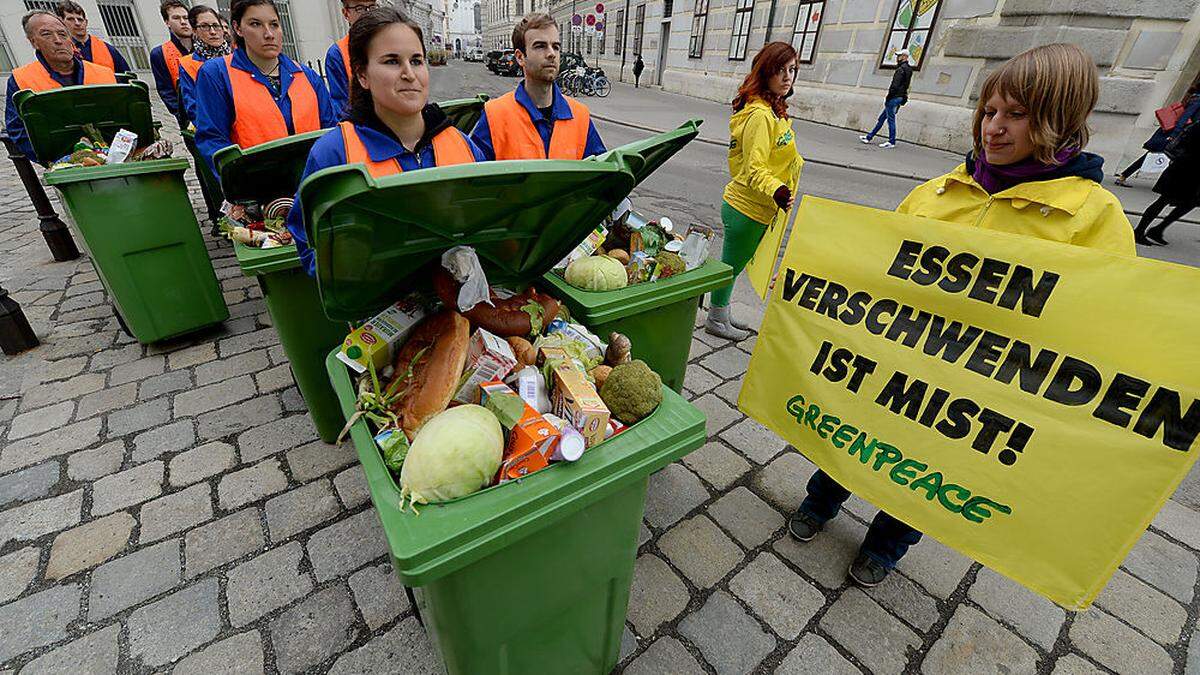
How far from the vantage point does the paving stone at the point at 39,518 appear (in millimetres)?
2262

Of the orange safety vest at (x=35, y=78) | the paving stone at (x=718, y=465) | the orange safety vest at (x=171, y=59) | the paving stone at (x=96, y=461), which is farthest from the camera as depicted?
the orange safety vest at (x=171, y=59)

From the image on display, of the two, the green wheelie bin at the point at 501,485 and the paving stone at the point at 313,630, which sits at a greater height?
the green wheelie bin at the point at 501,485

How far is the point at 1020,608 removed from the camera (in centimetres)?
207

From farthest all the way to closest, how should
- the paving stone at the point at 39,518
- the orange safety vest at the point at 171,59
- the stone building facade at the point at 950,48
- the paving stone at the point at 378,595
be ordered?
the stone building facade at the point at 950,48, the orange safety vest at the point at 171,59, the paving stone at the point at 39,518, the paving stone at the point at 378,595

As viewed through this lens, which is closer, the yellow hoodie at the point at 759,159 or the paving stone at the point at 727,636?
the paving stone at the point at 727,636

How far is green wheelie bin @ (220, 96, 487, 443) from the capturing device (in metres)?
2.07

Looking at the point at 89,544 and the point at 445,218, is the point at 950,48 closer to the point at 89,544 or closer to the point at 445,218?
the point at 445,218

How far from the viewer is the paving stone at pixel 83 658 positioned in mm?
1786

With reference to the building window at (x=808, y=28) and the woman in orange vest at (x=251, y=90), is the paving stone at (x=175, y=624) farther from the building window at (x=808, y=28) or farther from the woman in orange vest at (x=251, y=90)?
the building window at (x=808, y=28)

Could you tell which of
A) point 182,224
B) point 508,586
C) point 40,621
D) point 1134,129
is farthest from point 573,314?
point 1134,129

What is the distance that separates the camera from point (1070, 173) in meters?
1.57

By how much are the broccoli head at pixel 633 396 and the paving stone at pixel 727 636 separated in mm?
1134

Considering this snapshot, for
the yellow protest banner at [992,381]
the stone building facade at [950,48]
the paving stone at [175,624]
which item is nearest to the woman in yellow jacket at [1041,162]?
the yellow protest banner at [992,381]

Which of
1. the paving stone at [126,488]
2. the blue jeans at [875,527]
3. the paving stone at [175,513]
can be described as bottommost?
the paving stone at [126,488]
